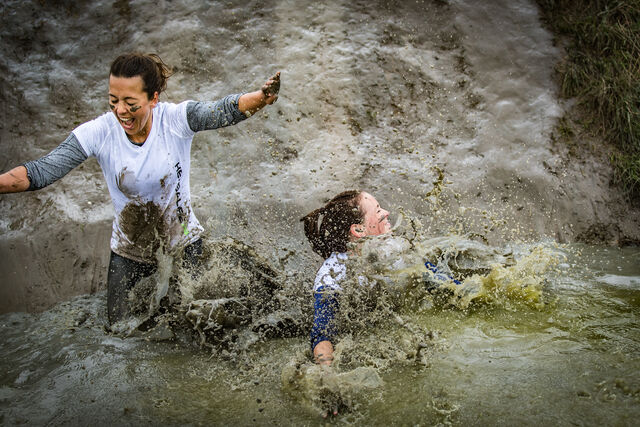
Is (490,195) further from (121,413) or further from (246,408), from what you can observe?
(121,413)

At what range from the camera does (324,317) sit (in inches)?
112

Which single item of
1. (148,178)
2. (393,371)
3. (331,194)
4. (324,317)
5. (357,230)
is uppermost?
(148,178)

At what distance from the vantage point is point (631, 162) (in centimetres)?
476

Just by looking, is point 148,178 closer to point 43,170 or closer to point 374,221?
point 43,170

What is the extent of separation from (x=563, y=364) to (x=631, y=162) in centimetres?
308

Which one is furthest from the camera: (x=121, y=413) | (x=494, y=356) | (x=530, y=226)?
(x=530, y=226)

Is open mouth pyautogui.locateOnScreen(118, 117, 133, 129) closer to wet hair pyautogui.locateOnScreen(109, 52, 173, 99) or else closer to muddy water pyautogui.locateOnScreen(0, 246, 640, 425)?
wet hair pyautogui.locateOnScreen(109, 52, 173, 99)

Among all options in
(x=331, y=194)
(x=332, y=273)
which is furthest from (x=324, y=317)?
(x=331, y=194)

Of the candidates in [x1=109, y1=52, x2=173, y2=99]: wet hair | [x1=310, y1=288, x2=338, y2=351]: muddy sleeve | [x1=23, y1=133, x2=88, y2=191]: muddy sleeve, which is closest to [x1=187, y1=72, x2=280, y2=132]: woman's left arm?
[x1=109, y1=52, x2=173, y2=99]: wet hair

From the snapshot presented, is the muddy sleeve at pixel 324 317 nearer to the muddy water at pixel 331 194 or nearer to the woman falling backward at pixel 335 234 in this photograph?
the woman falling backward at pixel 335 234

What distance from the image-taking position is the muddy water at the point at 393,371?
7.49 ft

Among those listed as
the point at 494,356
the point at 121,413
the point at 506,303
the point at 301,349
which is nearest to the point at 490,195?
the point at 506,303

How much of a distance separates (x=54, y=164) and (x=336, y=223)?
5.44 ft

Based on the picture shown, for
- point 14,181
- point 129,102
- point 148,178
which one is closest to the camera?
point 14,181
